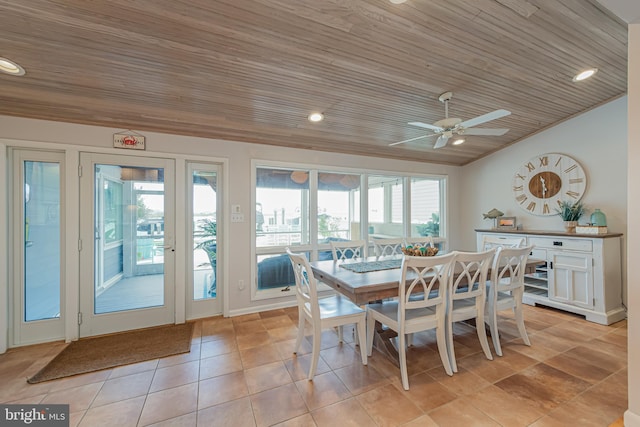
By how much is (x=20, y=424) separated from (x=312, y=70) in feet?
10.7

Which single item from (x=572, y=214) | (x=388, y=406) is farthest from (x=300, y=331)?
(x=572, y=214)

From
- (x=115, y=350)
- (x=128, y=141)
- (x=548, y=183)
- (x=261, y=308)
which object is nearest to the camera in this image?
(x=115, y=350)

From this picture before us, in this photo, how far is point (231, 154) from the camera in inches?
138

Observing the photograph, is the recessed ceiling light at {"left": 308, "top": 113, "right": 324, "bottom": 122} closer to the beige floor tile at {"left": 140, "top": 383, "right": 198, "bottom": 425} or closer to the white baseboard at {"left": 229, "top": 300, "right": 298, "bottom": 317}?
the white baseboard at {"left": 229, "top": 300, "right": 298, "bottom": 317}

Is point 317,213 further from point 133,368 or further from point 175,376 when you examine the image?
point 133,368

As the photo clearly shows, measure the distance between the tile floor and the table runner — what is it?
79 centimetres

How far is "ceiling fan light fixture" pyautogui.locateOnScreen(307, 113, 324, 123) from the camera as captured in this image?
3090 millimetres

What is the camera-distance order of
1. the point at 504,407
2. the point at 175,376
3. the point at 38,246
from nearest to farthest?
the point at 504,407, the point at 175,376, the point at 38,246

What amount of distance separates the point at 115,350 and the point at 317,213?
110 inches

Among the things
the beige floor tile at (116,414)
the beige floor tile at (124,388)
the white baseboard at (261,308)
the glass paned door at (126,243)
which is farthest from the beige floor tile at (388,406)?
the glass paned door at (126,243)

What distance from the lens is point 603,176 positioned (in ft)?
11.6

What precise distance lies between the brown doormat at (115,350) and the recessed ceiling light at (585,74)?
4887 mm

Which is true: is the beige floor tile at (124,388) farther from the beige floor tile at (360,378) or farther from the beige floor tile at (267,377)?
the beige floor tile at (360,378)

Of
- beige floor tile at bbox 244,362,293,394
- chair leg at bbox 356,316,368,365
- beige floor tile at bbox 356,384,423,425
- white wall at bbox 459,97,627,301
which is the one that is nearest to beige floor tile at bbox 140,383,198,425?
beige floor tile at bbox 244,362,293,394
